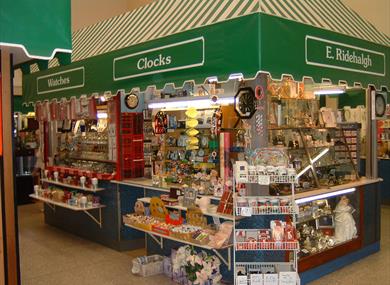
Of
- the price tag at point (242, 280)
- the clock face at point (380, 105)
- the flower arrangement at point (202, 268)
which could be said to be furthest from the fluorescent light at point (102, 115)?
the clock face at point (380, 105)

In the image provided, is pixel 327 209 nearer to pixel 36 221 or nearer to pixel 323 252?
pixel 323 252

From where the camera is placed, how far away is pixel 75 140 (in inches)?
319

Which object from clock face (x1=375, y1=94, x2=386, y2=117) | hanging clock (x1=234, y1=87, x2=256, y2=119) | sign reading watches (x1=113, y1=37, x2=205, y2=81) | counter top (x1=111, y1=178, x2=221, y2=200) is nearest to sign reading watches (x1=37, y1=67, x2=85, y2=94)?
sign reading watches (x1=113, y1=37, x2=205, y2=81)

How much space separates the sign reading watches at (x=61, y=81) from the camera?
17.7 ft

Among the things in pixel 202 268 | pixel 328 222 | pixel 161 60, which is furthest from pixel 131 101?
pixel 328 222

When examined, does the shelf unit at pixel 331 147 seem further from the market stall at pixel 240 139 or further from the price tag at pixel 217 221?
the price tag at pixel 217 221

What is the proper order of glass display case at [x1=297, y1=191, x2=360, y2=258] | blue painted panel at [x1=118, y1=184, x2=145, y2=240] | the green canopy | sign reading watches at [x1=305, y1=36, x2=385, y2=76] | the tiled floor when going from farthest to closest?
blue painted panel at [x1=118, y1=184, x2=145, y2=240] → glass display case at [x1=297, y1=191, x2=360, y2=258] → the tiled floor → sign reading watches at [x1=305, y1=36, x2=385, y2=76] → the green canopy

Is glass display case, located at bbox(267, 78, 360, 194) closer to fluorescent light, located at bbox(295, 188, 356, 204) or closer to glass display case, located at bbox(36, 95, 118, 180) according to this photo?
fluorescent light, located at bbox(295, 188, 356, 204)

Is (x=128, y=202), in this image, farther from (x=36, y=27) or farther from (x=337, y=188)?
(x=36, y=27)

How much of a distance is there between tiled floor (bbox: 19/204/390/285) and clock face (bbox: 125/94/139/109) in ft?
7.81

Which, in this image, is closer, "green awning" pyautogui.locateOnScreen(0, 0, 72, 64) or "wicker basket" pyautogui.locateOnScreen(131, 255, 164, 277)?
"green awning" pyautogui.locateOnScreen(0, 0, 72, 64)

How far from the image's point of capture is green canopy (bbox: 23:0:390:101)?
3473mm

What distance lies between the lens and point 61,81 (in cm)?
579

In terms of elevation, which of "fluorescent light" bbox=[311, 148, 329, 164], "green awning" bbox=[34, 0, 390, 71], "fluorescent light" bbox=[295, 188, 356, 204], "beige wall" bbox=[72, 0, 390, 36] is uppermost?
"beige wall" bbox=[72, 0, 390, 36]
